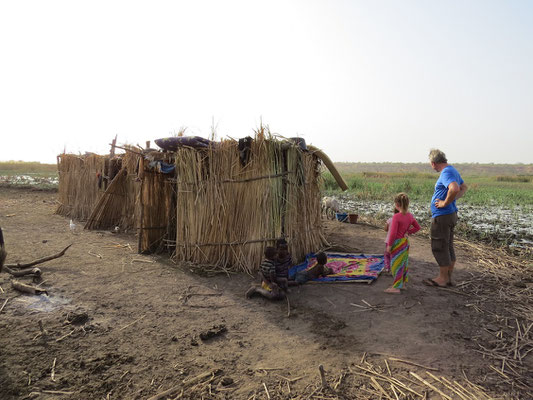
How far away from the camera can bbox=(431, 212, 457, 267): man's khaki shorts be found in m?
4.40

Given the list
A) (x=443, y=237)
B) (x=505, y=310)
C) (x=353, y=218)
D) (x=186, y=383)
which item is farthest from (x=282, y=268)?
(x=353, y=218)

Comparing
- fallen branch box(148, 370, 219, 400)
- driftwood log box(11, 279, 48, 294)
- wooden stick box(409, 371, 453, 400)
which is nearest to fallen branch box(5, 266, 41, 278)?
driftwood log box(11, 279, 48, 294)

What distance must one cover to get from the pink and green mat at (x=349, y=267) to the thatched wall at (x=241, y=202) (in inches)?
12.2

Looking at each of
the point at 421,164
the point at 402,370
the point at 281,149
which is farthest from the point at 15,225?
the point at 421,164

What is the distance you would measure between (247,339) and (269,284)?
3.72ft

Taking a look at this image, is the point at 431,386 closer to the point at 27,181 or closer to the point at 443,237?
the point at 443,237

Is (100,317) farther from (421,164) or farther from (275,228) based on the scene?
(421,164)

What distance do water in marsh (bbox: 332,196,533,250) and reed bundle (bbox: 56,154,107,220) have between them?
26.2 ft

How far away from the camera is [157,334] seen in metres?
3.53

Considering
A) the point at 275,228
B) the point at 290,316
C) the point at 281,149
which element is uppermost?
the point at 281,149

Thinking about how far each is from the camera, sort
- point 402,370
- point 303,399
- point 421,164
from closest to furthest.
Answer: point 303,399 → point 402,370 → point 421,164

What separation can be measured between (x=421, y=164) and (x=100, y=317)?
72.1m

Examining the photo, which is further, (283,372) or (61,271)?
(61,271)

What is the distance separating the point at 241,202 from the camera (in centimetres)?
566
